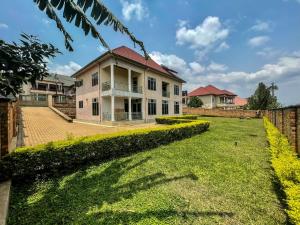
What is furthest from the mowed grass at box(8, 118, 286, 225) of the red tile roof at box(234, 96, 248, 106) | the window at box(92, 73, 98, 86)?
A: the red tile roof at box(234, 96, 248, 106)

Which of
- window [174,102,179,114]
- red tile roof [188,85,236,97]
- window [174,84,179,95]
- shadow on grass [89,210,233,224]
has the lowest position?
shadow on grass [89,210,233,224]

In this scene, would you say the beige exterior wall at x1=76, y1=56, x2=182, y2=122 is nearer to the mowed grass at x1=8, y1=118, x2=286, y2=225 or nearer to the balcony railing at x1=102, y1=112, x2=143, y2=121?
the balcony railing at x1=102, y1=112, x2=143, y2=121

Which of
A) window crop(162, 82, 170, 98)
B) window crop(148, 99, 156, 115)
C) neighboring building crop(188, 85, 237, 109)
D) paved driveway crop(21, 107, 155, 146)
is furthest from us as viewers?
neighboring building crop(188, 85, 237, 109)

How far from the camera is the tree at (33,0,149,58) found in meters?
2.66

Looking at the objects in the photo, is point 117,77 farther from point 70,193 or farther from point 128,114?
point 70,193

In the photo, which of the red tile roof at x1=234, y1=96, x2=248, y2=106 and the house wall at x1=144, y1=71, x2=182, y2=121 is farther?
the red tile roof at x1=234, y1=96, x2=248, y2=106

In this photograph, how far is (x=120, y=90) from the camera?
20328mm

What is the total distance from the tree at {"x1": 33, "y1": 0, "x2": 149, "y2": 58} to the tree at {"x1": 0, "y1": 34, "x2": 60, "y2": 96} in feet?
1.55

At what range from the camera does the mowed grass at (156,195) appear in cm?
384

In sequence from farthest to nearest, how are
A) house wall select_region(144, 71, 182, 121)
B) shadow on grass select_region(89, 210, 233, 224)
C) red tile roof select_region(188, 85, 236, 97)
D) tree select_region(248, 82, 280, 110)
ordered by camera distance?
red tile roof select_region(188, 85, 236, 97), tree select_region(248, 82, 280, 110), house wall select_region(144, 71, 182, 121), shadow on grass select_region(89, 210, 233, 224)

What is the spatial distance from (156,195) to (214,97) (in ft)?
186

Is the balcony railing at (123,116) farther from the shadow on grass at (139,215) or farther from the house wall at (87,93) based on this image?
the shadow on grass at (139,215)

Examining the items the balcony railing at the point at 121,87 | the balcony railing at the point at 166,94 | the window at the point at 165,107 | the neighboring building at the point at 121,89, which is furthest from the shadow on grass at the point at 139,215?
the balcony railing at the point at 166,94

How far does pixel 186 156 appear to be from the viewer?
8.06 meters
